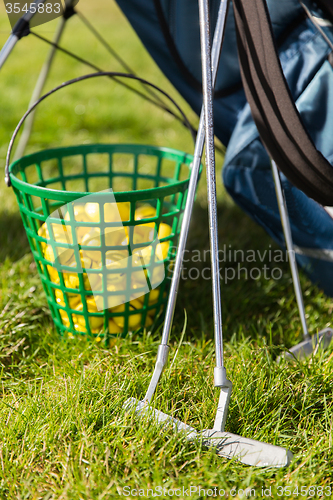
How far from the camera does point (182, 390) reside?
900 mm

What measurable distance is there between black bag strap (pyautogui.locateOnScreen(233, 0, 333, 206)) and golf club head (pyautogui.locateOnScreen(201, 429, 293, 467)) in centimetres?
55

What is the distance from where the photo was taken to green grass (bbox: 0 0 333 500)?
74 cm

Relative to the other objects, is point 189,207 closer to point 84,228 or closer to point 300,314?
point 84,228

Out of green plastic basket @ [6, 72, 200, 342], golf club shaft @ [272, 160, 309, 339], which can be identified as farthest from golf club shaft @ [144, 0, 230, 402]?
golf club shaft @ [272, 160, 309, 339]

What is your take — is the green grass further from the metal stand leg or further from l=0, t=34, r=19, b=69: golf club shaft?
l=0, t=34, r=19, b=69: golf club shaft

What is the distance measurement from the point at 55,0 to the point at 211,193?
0.75 metres

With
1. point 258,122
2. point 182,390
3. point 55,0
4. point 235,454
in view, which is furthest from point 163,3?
point 235,454

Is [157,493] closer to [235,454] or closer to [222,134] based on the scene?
[235,454]

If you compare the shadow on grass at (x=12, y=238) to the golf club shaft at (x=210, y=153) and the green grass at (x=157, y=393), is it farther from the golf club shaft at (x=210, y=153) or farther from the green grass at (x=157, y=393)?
the golf club shaft at (x=210, y=153)

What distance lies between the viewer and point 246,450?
758 millimetres

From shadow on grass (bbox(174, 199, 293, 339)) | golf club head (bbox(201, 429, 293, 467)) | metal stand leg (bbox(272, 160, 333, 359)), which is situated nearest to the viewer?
golf club head (bbox(201, 429, 293, 467))

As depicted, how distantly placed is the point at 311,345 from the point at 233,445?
0.42m

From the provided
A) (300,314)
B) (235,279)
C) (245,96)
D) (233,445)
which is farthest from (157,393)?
(245,96)

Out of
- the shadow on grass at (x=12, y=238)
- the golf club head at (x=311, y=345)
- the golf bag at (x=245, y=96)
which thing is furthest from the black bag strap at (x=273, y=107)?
the shadow on grass at (x=12, y=238)
